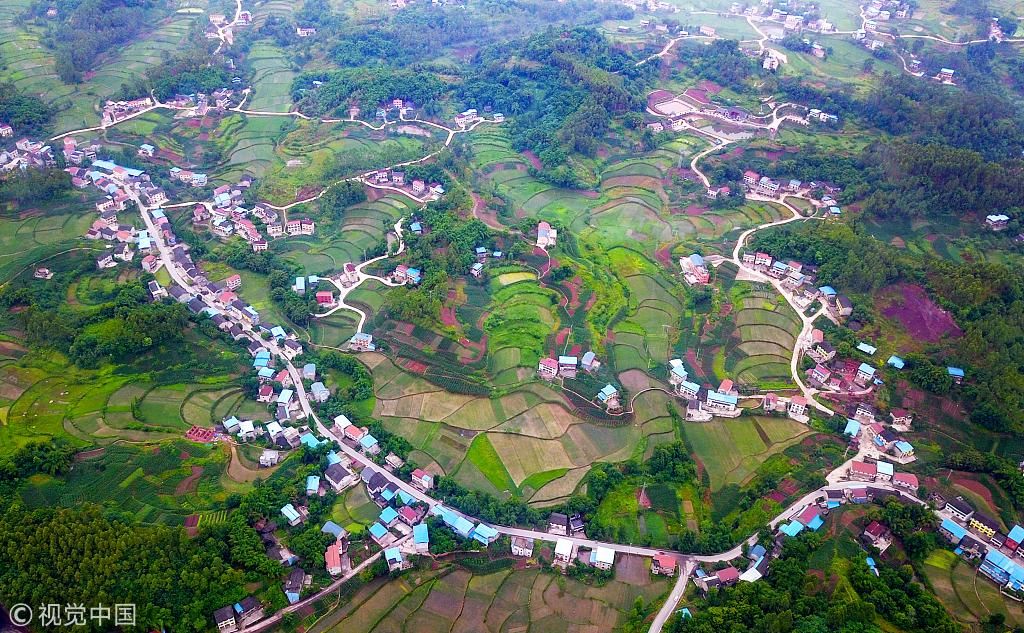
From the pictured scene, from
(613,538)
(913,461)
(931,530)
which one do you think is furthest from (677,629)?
(913,461)

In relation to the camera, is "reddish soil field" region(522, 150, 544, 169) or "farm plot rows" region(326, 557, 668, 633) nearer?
"farm plot rows" region(326, 557, 668, 633)

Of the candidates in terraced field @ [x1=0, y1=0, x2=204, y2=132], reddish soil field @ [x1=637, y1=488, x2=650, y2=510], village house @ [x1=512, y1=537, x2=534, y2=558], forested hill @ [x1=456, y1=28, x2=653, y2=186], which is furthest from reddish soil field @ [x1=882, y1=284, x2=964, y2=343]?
terraced field @ [x1=0, y1=0, x2=204, y2=132]

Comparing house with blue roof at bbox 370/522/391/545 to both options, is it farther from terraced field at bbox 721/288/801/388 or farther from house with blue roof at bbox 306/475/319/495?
terraced field at bbox 721/288/801/388

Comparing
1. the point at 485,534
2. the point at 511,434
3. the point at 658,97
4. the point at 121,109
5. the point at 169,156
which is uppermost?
the point at 121,109

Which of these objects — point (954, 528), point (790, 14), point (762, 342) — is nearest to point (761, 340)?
point (762, 342)

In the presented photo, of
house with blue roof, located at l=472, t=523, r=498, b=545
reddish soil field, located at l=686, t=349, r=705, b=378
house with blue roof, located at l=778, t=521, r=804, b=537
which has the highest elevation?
house with blue roof, located at l=778, t=521, r=804, b=537

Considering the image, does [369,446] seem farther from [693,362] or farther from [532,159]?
[532,159]

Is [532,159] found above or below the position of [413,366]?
above
